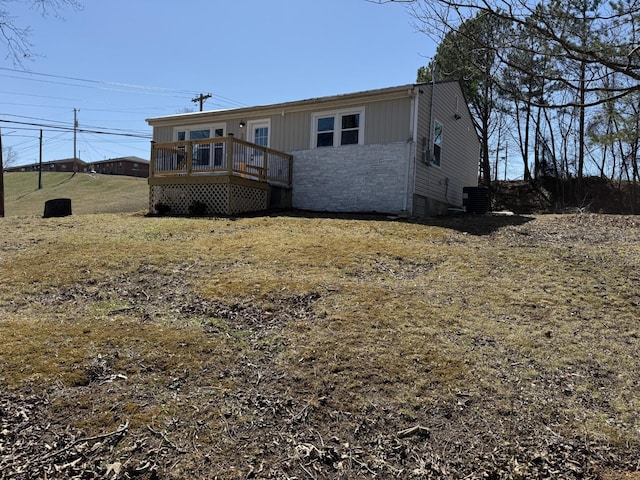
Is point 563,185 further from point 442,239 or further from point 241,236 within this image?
point 241,236

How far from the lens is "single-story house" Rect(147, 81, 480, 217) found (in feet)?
42.2

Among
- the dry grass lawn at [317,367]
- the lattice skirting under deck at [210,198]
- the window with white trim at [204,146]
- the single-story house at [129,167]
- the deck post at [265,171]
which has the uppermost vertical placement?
the single-story house at [129,167]

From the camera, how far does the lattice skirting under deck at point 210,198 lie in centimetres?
1266

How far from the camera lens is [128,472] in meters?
2.53

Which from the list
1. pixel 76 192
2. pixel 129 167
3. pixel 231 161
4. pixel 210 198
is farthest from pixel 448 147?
pixel 129 167

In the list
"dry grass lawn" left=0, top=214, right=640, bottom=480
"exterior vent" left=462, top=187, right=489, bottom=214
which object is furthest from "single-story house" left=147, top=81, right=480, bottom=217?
"dry grass lawn" left=0, top=214, right=640, bottom=480

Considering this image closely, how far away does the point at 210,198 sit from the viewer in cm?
1291

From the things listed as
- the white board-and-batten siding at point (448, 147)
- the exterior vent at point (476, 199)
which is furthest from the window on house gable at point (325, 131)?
the exterior vent at point (476, 199)

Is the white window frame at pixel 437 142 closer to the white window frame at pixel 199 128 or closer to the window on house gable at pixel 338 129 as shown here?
the window on house gable at pixel 338 129

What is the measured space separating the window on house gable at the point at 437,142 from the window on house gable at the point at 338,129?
7.89 feet

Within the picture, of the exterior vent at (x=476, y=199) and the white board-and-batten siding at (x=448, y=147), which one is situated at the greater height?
the white board-and-batten siding at (x=448, y=147)

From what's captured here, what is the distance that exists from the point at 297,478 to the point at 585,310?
12.8ft

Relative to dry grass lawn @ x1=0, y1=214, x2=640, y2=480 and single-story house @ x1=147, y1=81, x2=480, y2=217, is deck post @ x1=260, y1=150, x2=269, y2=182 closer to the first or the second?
single-story house @ x1=147, y1=81, x2=480, y2=217

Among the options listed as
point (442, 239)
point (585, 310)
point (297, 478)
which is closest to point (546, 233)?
point (442, 239)
